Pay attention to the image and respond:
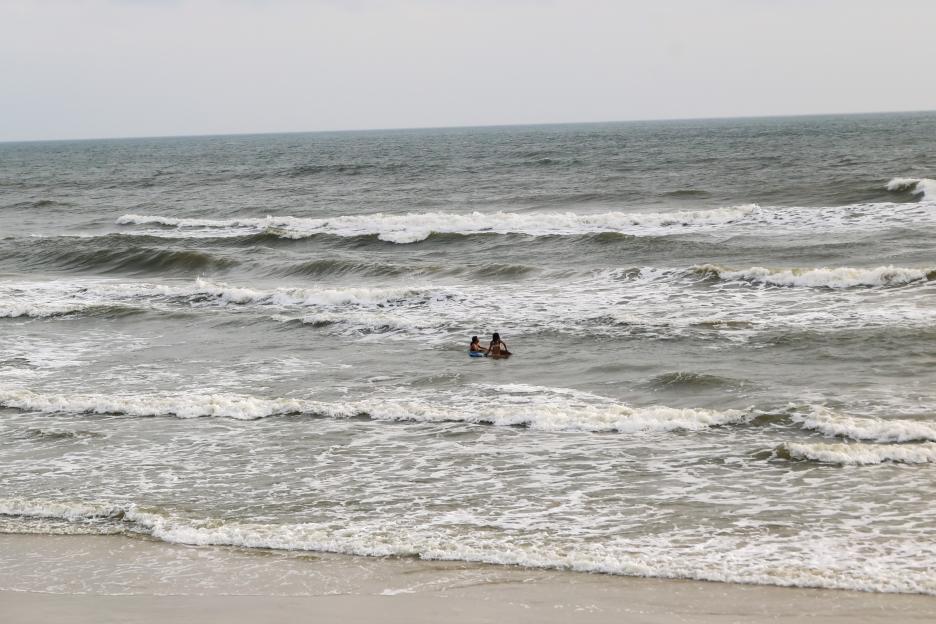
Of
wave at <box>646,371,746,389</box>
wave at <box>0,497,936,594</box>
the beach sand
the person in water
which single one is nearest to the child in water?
the person in water

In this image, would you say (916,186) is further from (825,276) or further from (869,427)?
(869,427)

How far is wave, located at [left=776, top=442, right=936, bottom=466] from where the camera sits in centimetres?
1091

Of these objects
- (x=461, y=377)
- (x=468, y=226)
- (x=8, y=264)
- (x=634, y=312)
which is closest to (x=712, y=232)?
(x=468, y=226)

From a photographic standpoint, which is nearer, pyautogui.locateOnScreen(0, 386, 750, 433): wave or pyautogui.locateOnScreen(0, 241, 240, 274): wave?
pyautogui.locateOnScreen(0, 386, 750, 433): wave

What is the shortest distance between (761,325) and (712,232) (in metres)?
13.2

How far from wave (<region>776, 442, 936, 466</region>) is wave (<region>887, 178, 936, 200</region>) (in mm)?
26369

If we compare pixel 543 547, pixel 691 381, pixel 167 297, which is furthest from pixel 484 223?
pixel 543 547

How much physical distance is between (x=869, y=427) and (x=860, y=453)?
0.85m

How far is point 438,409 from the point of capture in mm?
13938

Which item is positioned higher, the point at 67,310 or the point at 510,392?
the point at 67,310

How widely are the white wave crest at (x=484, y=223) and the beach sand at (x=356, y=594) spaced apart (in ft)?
77.4

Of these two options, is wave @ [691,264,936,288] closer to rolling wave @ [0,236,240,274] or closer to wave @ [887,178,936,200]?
wave @ [887,178,936,200]

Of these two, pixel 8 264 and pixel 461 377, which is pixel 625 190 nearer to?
pixel 8 264

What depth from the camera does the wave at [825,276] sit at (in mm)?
20922
